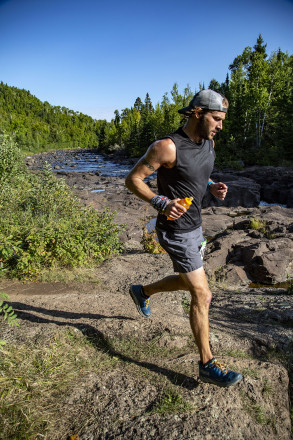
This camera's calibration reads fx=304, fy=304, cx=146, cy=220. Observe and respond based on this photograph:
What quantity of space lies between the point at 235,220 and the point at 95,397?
40.6ft

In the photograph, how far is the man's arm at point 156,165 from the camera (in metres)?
2.45

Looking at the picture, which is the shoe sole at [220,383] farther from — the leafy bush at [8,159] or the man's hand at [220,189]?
the leafy bush at [8,159]

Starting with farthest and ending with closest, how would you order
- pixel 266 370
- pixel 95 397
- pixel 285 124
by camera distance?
pixel 285 124 → pixel 266 370 → pixel 95 397

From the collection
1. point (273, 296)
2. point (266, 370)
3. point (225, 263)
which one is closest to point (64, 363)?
point (266, 370)

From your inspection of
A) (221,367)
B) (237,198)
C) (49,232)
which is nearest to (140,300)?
(221,367)

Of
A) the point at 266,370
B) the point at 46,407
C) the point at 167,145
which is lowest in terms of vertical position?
the point at 266,370

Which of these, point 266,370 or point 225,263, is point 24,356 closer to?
point 266,370

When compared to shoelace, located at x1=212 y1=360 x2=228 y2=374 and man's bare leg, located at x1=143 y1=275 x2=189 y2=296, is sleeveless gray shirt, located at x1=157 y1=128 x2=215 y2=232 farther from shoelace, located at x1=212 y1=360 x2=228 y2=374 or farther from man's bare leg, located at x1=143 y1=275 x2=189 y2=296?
shoelace, located at x1=212 y1=360 x2=228 y2=374

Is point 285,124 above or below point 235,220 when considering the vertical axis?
above

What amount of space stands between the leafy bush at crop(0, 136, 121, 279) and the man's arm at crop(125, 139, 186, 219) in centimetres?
284

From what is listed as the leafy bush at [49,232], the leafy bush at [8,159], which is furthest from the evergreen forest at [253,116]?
the leafy bush at [49,232]

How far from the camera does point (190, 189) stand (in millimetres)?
2656

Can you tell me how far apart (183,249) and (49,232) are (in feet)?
12.6

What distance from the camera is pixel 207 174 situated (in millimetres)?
2768
